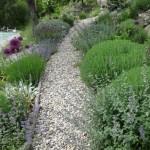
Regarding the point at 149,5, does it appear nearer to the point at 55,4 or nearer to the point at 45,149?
the point at 45,149

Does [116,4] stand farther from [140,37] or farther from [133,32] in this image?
[140,37]

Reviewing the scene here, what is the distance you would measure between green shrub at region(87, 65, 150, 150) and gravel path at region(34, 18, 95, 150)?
217mm

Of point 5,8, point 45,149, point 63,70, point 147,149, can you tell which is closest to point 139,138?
point 147,149

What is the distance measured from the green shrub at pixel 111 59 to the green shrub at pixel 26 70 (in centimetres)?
109

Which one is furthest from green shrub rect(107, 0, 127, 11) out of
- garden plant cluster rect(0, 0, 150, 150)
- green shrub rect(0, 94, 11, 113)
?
green shrub rect(0, 94, 11, 113)

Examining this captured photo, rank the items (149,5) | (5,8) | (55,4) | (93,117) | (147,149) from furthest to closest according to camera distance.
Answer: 1. (5,8)
2. (55,4)
3. (149,5)
4. (93,117)
5. (147,149)

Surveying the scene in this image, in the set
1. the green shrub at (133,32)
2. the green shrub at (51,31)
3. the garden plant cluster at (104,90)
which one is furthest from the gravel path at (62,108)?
the green shrub at (51,31)

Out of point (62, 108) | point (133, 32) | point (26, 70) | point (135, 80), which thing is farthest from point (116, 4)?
point (135, 80)

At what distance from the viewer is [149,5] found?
32.7 ft

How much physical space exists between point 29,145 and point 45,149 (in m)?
0.19

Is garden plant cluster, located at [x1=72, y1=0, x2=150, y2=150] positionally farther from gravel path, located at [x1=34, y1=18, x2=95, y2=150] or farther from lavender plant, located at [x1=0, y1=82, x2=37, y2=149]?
lavender plant, located at [x1=0, y1=82, x2=37, y2=149]

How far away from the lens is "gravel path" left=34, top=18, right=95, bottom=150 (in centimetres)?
364

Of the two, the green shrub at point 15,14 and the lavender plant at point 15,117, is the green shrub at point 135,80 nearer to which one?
the lavender plant at point 15,117

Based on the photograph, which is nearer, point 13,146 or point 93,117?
point 93,117
